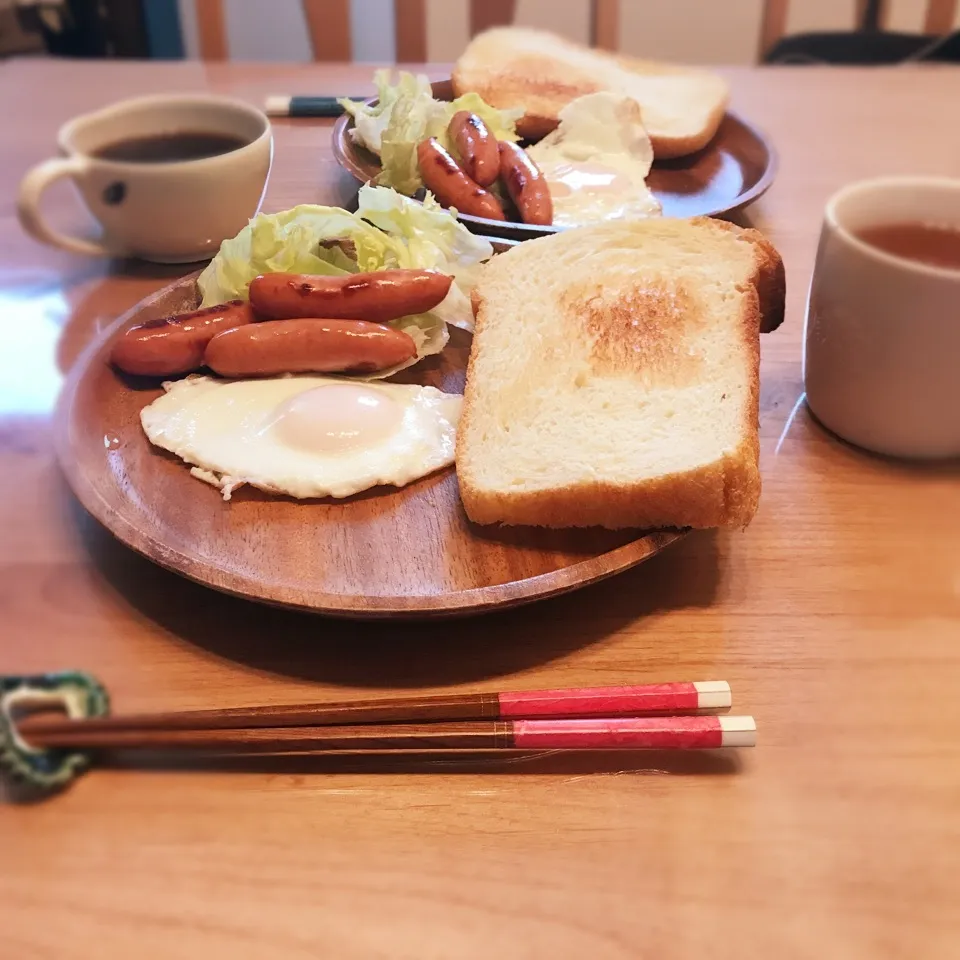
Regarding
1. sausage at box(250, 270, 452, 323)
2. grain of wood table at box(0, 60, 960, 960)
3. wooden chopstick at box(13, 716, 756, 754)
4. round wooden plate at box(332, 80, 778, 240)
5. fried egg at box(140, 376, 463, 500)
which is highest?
sausage at box(250, 270, 452, 323)

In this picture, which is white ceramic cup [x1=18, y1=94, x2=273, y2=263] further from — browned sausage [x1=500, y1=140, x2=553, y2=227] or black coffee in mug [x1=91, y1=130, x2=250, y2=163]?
browned sausage [x1=500, y1=140, x2=553, y2=227]

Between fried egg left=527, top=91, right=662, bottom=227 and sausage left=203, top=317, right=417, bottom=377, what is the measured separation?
77cm

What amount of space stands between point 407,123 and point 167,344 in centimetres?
101

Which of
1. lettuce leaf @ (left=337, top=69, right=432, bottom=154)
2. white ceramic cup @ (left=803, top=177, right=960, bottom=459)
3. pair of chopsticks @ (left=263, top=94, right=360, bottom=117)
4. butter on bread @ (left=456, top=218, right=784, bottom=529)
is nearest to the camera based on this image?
butter on bread @ (left=456, top=218, right=784, bottom=529)

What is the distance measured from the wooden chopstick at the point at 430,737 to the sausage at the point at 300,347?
0.64 metres

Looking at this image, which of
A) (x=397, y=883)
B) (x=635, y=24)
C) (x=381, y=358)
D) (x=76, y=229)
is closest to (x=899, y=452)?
(x=381, y=358)

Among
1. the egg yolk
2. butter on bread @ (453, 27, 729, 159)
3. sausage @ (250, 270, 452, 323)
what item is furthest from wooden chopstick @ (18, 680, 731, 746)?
butter on bread @ (453, 27, 729, 159)

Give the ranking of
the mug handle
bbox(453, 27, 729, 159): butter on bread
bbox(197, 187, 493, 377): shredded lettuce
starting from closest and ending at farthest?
bbox(197, 187, 493, 377): shredded lettuce → the mug handle → bbox(453, 27, 729, 159): butter on bread

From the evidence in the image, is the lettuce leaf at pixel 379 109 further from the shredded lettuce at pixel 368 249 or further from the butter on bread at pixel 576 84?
the shredded lettuce at pixel 368 249

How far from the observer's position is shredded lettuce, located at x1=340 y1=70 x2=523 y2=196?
6.90ft

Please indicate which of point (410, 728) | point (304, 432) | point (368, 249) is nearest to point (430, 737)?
point (410, 728)

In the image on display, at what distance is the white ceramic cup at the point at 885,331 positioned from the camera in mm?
1307

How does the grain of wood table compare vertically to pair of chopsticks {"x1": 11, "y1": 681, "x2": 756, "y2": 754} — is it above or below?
below

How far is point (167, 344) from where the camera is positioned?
144cm
